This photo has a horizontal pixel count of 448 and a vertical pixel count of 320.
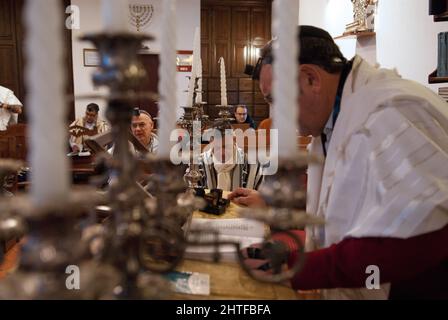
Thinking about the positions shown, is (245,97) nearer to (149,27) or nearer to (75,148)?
(149,27)

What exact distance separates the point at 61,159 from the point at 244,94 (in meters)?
10.5

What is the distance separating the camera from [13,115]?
862 centimetres

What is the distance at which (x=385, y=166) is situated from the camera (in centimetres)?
120

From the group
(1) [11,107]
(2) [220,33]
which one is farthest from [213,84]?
(1) [11,107]

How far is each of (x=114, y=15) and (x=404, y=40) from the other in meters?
4.60

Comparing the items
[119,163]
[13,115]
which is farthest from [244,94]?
[119,163]

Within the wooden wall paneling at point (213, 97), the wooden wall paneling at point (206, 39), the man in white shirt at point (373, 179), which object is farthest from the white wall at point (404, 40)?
the wooden wall paneling at point (206, 39)

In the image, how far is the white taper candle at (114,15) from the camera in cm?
53

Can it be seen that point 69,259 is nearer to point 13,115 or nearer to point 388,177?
point 388,177

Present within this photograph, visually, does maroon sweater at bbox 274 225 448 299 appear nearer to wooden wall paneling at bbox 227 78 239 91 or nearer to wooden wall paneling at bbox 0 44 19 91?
wooden wall paneling at bbox 227 78 239 91

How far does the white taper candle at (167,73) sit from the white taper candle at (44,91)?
25 centimetres

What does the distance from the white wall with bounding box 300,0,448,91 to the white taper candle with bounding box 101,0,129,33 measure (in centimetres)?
379

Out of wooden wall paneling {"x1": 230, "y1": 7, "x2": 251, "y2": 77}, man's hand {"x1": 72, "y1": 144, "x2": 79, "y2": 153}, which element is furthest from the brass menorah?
man's hand {"x1": 72, "y1": 144, "x2": 79, "y2": 153}

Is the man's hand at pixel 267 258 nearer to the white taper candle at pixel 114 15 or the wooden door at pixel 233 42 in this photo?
the white taper candle at pixel 114 15
